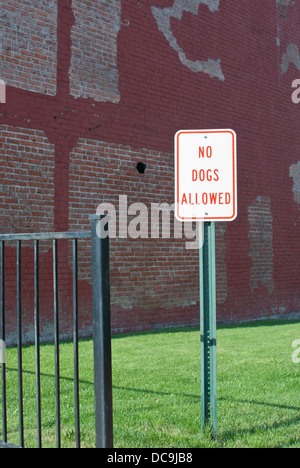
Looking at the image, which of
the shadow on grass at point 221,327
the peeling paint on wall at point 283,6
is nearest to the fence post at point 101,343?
the shadow on grass at point 221,327

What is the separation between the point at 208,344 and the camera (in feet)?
13.3

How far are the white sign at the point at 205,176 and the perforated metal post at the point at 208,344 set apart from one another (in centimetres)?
18

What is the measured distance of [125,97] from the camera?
1079cm

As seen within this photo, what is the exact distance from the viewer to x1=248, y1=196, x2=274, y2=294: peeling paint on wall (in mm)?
13469

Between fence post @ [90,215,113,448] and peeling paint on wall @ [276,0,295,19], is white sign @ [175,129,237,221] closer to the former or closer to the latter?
fence post @ [90,215,113,448]

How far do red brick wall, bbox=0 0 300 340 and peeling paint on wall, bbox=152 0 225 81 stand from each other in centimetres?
3

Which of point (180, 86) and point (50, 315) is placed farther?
point (180, 86)

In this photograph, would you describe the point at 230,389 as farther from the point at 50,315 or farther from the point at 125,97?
the point at 125,97

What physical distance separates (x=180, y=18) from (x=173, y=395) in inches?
348

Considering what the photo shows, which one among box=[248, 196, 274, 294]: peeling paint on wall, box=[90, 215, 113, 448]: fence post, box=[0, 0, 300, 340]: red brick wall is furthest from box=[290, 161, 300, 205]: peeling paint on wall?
box=[90, 215, 113, 448]: fence post

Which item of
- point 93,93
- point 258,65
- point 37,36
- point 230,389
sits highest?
point 258,65

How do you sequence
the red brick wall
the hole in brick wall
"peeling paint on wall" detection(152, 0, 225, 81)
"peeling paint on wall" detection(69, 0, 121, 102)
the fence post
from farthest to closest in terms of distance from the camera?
"peeling paint on wall" detection(152, 0, 225, 81) → the hole in brick wall → "peeling paint on wall" detection(69, 0, 121, 102) → the red brick wall → the fence post

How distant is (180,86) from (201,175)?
8.25 m
